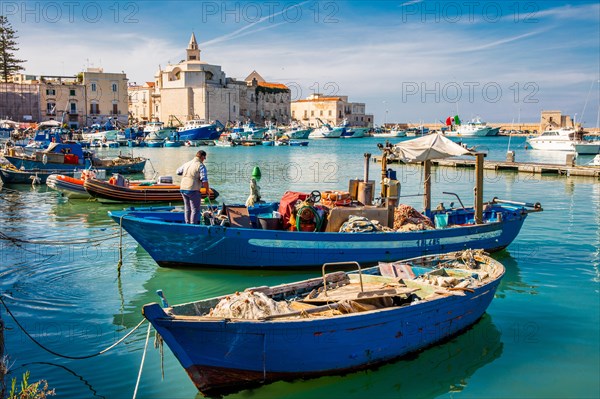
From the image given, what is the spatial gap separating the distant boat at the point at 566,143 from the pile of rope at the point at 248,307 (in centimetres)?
5916

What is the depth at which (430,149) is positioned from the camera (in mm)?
13719

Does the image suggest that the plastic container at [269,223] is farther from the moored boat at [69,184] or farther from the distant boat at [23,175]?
the distant boat at [23,175]

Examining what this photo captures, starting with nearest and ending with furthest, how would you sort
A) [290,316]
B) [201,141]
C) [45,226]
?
1. [290,316]
2. [45,226]
3. [201,141]

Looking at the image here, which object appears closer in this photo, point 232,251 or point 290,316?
point 290,316

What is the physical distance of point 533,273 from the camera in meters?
13.4

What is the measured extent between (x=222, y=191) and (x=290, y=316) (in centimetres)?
2220

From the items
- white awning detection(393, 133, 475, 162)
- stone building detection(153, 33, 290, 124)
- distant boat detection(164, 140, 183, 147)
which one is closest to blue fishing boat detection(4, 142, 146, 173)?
white awning detection(393, 133, 475, 162)

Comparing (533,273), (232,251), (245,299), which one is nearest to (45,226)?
(232,251)

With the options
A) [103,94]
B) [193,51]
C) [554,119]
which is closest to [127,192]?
[103,94]

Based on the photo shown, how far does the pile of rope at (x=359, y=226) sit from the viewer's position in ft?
41.1

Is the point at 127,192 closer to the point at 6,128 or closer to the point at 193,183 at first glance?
the point at 193,183

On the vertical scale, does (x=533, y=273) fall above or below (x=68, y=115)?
below

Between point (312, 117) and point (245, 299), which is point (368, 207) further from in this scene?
point (312, 117)

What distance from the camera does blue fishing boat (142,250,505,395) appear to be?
275 inches
